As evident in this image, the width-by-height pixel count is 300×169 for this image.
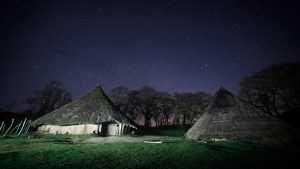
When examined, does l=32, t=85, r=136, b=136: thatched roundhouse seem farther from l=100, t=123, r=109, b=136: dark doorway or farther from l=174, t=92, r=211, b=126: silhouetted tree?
l=174, t=92, r=211, b=126: silhouetted tree

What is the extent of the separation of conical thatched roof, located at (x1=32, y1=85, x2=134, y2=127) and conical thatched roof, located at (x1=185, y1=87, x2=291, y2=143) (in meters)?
15.5

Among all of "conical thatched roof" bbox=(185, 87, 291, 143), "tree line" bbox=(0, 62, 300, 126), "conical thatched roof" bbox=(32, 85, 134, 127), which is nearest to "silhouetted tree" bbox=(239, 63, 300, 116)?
"tree line" bbox=(0, 62, 300, 126)

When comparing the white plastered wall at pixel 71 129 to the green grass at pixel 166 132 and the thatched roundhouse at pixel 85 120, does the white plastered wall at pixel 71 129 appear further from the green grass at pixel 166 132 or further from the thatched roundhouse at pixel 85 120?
the green grass at pixel 166 132

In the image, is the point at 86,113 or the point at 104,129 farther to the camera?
the point at 86,113

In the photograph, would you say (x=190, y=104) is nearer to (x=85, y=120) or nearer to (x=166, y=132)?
(x=166, y=132)

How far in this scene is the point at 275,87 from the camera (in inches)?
1260

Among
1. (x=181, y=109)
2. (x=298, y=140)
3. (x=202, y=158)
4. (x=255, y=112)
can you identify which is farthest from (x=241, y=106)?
(x=181, y=109)

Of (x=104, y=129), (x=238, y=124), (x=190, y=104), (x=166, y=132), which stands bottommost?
(x=166, y=132)

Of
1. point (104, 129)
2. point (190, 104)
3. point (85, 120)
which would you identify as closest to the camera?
point (85, 120)

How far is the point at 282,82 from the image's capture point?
3088 cm

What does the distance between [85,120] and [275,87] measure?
112 ft

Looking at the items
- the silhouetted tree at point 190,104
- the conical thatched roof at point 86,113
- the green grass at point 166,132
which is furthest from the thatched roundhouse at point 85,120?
the silhouetted tree at point 190,104

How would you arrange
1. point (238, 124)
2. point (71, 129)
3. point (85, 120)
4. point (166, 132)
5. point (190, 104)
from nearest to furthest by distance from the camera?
point (238, 124) < point (85, 120) < point (71, 129) < point (166, 132) < point (190, 104)

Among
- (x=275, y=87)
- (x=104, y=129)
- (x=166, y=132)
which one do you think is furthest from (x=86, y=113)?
(x=275, y=87)
